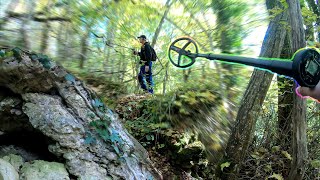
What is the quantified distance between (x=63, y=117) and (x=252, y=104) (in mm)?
2879

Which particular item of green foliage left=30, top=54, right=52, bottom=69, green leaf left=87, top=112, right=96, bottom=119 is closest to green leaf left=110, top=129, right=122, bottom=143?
green leaf left=87, top=112, right=96, bottom=119

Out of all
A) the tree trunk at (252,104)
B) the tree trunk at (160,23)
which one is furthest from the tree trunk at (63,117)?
the tree trunk at (160,23)

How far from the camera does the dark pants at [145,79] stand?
679cm

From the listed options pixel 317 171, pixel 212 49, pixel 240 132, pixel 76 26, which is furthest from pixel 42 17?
pixel 317 171

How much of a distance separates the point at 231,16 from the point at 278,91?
3.70 m

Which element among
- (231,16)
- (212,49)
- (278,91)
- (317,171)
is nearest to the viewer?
(317,171)

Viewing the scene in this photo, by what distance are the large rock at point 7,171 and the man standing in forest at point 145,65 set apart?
4.11m

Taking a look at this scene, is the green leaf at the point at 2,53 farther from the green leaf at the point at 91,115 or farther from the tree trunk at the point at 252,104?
the tree trunk at the point at 252,104

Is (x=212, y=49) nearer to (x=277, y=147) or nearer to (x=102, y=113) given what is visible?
(x=277, y=147)

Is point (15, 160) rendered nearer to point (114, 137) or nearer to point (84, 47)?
point (114, 137)

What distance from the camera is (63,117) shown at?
143 inches

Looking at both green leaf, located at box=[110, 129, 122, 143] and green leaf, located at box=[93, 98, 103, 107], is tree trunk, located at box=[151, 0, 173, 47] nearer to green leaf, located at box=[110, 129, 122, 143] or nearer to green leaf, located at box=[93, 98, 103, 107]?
green leaf, located at box=[93, 98, 103, 107]

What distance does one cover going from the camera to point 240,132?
449 centimetres

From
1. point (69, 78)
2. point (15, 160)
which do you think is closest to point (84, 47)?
point (69, 78)
